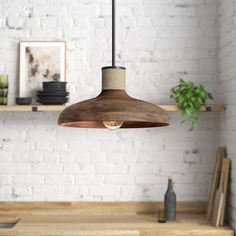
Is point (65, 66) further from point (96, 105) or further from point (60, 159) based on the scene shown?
point (96, 105)

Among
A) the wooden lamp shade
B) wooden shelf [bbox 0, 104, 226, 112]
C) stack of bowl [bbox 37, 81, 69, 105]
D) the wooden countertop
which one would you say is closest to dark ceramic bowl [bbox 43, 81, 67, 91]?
stack of bowl [bbox 37, 81, 69, 105]

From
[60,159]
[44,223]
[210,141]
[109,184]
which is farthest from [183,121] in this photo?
[44,223]

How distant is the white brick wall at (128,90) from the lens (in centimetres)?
288

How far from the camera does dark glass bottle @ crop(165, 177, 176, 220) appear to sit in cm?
267

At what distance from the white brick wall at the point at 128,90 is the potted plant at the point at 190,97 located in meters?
0.22

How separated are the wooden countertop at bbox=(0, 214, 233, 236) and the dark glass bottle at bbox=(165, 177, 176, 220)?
60 mm

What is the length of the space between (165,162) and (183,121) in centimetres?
32

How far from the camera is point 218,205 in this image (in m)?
2.54

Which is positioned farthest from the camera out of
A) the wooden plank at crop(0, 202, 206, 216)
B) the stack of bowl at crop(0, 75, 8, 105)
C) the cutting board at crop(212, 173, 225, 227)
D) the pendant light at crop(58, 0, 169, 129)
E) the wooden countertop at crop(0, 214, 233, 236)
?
the wooden plank at crop(0, 202, 206, 216)

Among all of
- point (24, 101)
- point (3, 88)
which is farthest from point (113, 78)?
point (3, 88)

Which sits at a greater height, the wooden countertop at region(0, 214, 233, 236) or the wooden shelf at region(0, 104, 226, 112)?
the wooden shelf at region(0, 104, 226, 112)

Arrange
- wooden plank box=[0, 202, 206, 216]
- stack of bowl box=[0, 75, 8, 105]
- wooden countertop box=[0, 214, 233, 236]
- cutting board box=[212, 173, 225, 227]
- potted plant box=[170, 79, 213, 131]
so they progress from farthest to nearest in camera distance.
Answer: wooden plank box=[0, 202, 206, 216] → stack of bowl box=[0, 75, 8, 105] → potted plant box=[170, 79, 213, 131] → cutting board box=[212, 173, 225, 227] → wooden countertop box=[0, 214, 233, 236]

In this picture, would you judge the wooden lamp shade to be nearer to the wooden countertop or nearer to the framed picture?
the wooden countertop

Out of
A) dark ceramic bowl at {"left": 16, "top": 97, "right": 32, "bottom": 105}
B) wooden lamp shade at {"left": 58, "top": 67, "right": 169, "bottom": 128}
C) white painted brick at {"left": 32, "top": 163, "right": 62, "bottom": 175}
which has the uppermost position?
dark ceramic bowl at {"left": 16, "top": 97, "right": 32, "bottom": 105}
